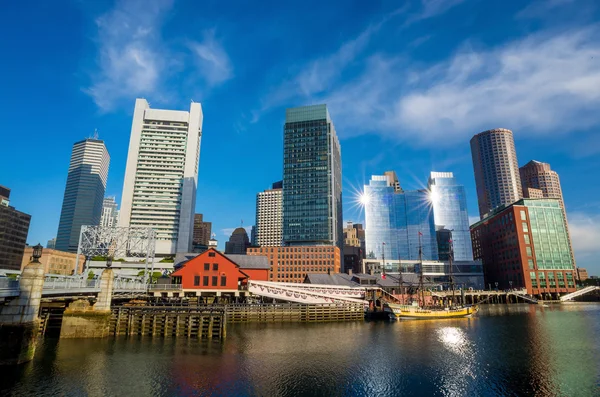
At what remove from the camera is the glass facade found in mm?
141500

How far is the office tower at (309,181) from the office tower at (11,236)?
5549 inches

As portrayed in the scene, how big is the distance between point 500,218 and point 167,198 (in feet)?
552

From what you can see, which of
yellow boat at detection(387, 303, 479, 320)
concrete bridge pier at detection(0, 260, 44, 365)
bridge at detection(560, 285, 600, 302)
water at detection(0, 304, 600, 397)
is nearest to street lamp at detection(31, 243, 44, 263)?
concrete bridge pier at detection(0, 260, 44, 365)

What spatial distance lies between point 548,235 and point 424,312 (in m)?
106

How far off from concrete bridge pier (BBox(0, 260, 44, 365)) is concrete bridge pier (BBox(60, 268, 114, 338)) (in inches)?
552

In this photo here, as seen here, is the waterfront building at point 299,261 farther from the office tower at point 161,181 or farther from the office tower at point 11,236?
the office tower at point 11,236

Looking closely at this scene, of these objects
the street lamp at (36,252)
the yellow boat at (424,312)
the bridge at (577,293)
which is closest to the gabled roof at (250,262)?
the yellow boat at (424,312)

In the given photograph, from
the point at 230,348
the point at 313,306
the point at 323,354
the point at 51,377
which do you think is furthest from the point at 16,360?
the point at 313,306

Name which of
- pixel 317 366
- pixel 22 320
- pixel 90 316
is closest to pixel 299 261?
pixel 90 316

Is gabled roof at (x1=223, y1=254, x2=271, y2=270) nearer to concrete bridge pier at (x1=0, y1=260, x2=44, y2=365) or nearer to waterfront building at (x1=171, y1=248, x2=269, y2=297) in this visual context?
waterfront building at (x1=171, y1=248, x2=269, y2=297)

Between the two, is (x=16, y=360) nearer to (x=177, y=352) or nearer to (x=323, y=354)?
(x=177, y=352)

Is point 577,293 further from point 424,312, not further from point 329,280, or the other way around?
point 329,280

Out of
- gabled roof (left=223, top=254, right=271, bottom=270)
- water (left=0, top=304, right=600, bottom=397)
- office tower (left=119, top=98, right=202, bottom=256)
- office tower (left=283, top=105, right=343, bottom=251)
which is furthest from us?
office tower (left=119, top=98, right=202, bottom=256)

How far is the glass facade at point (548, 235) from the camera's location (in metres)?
142
